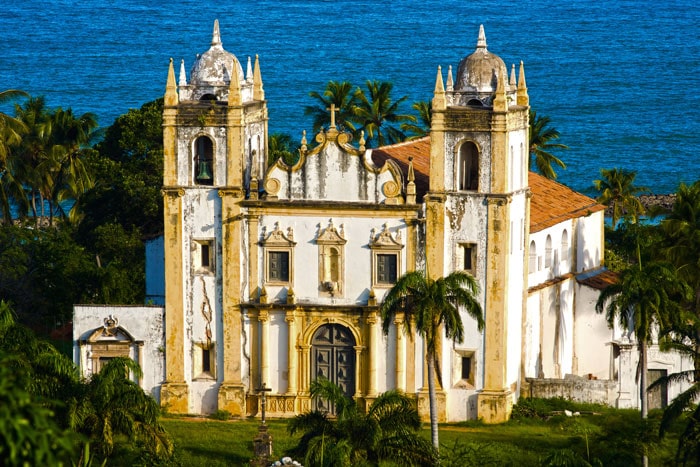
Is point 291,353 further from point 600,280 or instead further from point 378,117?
point 378,117

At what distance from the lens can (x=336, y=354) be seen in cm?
5444

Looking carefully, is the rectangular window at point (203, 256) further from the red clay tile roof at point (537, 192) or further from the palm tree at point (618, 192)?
the palm tree at point (618, 192)

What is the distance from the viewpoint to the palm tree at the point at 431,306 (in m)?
48.5

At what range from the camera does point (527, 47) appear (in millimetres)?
181750

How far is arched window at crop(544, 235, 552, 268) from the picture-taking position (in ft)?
192

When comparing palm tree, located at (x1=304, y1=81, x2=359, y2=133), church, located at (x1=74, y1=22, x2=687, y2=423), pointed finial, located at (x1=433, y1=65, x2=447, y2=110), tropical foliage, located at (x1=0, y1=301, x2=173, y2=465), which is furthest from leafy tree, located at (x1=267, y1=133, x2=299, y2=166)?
tropical foliage, located at (x1=0, y1=301, x2=173, y2=465)

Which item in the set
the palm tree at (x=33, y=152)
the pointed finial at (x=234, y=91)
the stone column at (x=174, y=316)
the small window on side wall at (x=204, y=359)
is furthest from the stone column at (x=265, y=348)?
the palm tree at (x=33, y=152)

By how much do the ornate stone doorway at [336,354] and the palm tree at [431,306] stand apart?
4231 mm

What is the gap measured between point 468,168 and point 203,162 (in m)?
7.63

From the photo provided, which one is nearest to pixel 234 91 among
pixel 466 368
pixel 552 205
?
pixel 466 368

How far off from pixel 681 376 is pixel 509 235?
792cm

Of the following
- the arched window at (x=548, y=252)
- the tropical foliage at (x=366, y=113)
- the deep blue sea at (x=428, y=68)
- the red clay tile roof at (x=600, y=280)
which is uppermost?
the deep blue sea at (x=428, y=68)

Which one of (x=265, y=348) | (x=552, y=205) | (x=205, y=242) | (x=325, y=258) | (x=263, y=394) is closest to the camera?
(x=263, y=394)

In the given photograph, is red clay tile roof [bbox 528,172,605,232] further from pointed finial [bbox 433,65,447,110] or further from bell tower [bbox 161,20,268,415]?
bell tower [bbox 161,20,268,415]
